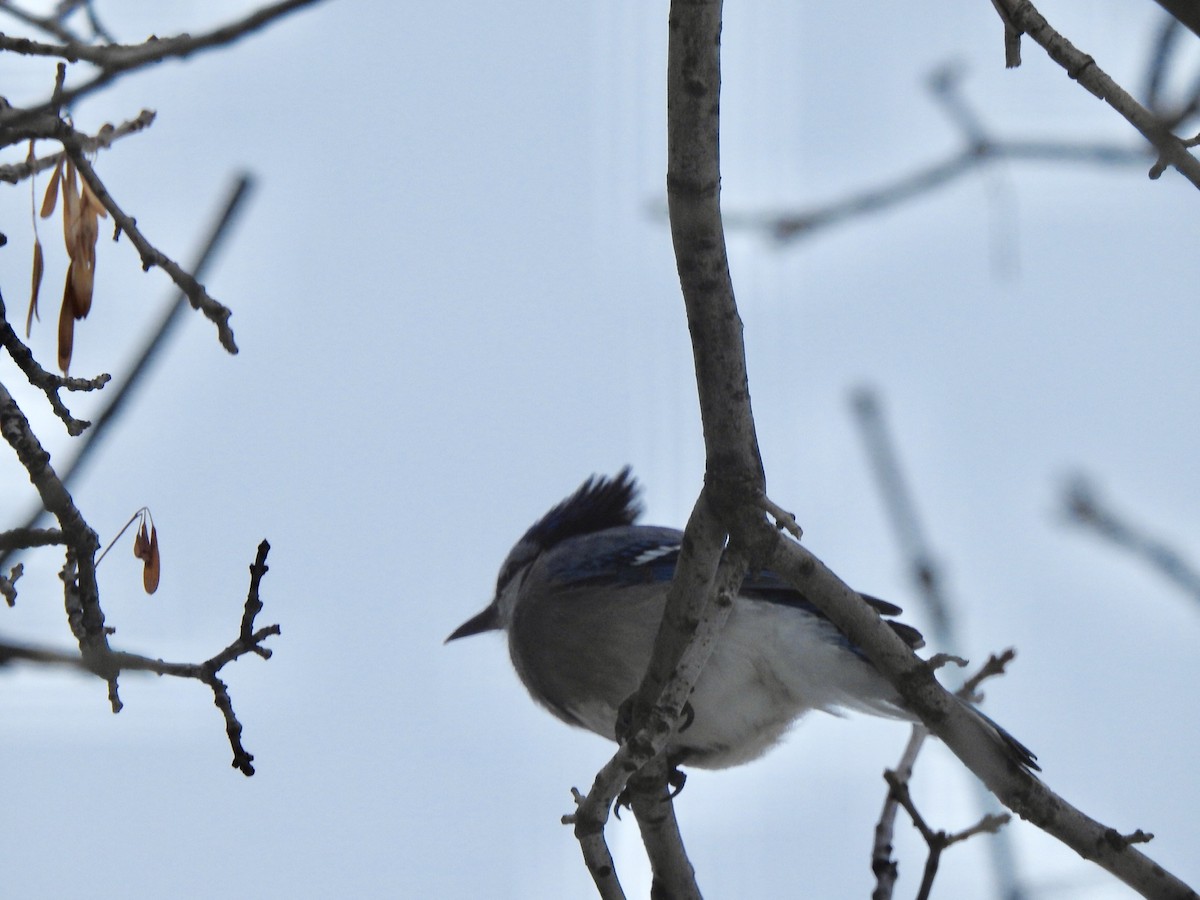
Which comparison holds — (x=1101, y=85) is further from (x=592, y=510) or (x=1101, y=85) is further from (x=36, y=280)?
(x=592, y=510)

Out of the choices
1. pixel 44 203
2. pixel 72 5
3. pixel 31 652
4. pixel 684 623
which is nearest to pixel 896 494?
pixel 684 623

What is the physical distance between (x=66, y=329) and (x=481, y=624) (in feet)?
12.0

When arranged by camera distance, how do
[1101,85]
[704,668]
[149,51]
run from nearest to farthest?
[149,51] → [1101,85] → [704,668]

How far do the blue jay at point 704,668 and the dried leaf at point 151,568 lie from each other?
6.60 ft

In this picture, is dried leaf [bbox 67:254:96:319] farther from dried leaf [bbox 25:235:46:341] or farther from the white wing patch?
the white wing patch

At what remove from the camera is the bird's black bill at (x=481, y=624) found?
6.13 meters

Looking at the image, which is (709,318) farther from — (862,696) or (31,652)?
(862,696)

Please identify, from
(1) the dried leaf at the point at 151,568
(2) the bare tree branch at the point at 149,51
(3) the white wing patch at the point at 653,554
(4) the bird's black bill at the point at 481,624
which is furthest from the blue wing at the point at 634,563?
(2) the bare tree branch at the point at 149,51

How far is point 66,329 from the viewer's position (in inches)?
106

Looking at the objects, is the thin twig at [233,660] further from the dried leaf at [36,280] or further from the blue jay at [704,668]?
the blue jay at [704,668]

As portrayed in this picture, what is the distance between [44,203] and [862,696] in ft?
9.43


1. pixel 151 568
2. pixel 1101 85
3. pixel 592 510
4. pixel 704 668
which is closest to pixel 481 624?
pixel 592 510

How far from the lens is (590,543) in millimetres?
5355

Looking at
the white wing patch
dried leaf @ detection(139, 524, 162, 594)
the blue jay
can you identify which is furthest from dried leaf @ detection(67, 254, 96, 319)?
the white wing patch
